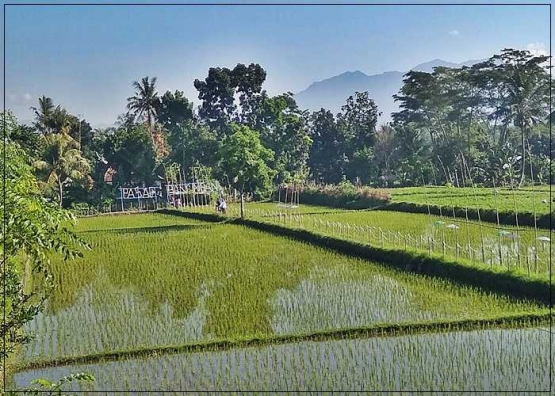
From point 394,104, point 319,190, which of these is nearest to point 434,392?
point 319,190

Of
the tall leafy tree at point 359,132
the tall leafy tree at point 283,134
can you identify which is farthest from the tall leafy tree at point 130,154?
the tall leafy tree at point 359,132

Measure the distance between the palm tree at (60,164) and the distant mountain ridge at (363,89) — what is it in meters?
9.21

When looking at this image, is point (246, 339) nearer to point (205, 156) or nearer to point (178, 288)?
point (178, 288)

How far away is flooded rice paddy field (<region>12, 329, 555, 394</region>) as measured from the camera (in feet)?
16.3

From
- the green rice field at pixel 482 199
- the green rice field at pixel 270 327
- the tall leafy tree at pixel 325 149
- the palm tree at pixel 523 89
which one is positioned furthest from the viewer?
the tall leafy tree at pixel 325 149

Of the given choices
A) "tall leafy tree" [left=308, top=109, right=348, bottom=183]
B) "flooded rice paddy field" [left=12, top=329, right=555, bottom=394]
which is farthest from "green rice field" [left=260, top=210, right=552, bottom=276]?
"tall leafy tree" [left=308, top=109, right=348, bottom=183]

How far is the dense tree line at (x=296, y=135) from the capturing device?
23672 millimetres

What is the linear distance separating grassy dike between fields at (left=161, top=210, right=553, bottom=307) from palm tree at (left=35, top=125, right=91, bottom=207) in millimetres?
14078

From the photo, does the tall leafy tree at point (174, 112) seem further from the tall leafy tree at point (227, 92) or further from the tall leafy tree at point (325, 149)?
the tall leafy tree at point (325, 149)

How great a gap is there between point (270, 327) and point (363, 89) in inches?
989

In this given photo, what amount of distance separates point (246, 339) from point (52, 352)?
74.4 inches

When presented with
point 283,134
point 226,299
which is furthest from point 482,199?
point 283,134

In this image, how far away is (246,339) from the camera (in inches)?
Answer: 249

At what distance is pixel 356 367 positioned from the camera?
5.40 m
